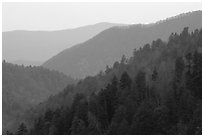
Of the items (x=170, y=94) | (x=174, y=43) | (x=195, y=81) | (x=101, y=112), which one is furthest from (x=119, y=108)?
(x=174, y=43)

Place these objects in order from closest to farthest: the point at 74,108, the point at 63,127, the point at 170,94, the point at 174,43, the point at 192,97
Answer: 1. the point at 192,97
2. the point at 170,94
3. the point at 63,127
4. the point at 74,108
5. the point at 174,43

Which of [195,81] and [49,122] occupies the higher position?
[195,81]

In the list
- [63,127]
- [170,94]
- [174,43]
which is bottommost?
[63,127]

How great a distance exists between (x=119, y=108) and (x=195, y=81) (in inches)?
625

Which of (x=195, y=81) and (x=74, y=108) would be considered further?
(x=74, y=108)

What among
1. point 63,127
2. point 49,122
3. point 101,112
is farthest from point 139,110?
point 49,122

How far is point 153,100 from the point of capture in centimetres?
8706

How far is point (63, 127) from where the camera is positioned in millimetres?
90375

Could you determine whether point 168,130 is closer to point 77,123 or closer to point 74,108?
point 77,123

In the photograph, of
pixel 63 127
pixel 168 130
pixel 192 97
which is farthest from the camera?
pixel 63 127

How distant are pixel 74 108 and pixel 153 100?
65.7ft

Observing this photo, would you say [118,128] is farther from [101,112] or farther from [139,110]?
[101,112]

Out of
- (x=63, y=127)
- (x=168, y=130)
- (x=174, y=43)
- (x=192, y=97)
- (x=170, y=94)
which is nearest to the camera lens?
(x=168, y=130)

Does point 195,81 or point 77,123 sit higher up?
point 195,81
